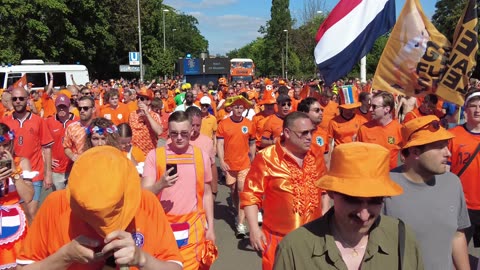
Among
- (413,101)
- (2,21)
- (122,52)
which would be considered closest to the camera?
(413,101)

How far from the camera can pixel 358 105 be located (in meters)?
8.05

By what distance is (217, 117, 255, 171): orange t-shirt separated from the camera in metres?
8.19

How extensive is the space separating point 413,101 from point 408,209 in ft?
33.4

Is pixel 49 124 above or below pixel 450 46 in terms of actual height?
below

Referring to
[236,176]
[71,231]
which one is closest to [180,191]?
[71,231]

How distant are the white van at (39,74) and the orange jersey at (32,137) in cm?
1797

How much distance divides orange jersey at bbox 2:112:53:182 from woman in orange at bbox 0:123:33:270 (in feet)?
9.76

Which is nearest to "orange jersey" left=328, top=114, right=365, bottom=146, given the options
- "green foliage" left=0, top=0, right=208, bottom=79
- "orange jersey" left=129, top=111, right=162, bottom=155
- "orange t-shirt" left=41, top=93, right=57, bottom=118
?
"orange jersey" left=129, top=111, right=162, bottom=155

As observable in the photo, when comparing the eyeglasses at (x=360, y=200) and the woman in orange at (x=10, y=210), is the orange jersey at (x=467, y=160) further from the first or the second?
the woman in orange at (x=10, y=210)

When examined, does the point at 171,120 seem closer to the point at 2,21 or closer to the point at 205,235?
the point at 205,235

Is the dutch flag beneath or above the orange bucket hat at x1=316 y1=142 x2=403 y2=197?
beneath

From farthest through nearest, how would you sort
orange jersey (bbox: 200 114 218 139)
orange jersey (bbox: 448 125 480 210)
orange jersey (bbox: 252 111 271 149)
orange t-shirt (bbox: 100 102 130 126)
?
1. orange t-shirt (bbox: 100 102 130 126)
2. orange jersey (bbox: 200 114 218 139)
3. orange jersey (bbox: 252 111 271 149)
4. orange jersey (bbox: 448 125 480 210)

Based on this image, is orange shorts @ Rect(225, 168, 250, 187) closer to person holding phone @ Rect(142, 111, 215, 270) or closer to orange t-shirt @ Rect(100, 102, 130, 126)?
orange t-shirt @ Rect(100, 102, 130, 126)

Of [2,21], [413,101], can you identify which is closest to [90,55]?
[2,21]
